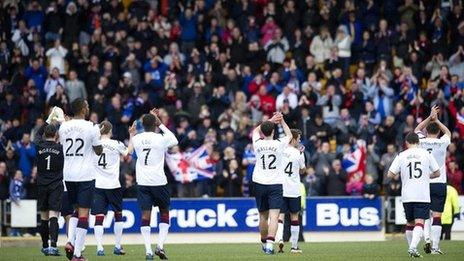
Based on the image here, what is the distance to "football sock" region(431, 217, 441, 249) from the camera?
26.2 meters

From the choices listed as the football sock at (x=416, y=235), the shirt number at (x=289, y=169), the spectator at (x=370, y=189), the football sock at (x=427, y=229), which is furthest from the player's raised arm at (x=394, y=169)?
the spectator at (x=370, y=189)

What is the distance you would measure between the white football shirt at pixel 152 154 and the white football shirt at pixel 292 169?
3596 millimetres

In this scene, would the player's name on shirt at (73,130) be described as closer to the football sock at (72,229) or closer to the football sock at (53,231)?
the football sock at (72,229)

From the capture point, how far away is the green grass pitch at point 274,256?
25047mm

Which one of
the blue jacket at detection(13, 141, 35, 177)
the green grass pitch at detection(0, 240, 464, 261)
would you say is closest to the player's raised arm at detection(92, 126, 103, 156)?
the green grass pitch at detection(0, 240, 464, 261)

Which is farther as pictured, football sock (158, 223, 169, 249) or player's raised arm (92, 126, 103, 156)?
football sock (158, 223, 169, 249)

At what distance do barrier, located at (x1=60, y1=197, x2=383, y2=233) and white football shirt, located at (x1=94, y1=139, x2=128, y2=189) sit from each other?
8857 mm

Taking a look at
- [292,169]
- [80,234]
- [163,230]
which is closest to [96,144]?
[80,234]

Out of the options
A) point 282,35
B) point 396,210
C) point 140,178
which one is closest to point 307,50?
point 282,35

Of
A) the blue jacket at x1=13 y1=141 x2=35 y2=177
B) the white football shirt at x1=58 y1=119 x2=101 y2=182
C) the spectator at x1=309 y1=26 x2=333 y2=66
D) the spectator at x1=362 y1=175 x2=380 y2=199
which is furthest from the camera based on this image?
the spectator at x1=309 y1=26 x2=333 y2=66

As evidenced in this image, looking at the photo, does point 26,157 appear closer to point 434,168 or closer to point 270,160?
point 270,160

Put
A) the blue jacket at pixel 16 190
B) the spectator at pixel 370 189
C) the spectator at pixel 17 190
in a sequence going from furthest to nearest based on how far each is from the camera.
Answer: the blue jacket at pixel 16 190 → the spectator at pixel 17 190 → the spectator at pixel 370 189

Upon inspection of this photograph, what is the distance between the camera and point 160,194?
24750mm

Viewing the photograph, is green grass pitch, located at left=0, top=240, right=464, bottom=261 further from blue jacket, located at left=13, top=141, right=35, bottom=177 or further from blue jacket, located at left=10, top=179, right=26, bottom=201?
blue jacket, located at left=13, top=141, right=35, bottom=177
